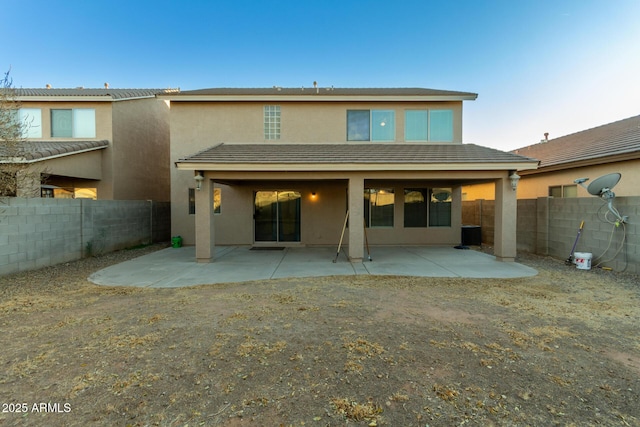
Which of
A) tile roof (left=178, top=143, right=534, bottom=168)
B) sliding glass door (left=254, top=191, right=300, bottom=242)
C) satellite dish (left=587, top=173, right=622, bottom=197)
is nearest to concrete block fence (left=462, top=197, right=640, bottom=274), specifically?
satellite dish (left=587, top=173, right=622, bottom=197)

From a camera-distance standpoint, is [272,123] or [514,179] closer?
[514,179]

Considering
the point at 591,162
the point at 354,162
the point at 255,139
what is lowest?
the point at 354,162

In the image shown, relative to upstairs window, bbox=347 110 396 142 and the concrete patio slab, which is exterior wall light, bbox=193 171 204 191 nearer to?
the concrete patio slab

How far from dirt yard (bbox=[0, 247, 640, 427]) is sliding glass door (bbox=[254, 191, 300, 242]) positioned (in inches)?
261

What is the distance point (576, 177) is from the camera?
1098 centimetres

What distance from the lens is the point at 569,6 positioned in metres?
10.9

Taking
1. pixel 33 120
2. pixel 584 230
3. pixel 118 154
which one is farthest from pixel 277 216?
pixel 33 120

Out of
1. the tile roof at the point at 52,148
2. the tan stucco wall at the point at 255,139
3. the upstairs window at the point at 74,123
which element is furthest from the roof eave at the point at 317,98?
the upstairs window at the point at 74,123

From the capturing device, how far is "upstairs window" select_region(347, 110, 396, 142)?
11773 mm

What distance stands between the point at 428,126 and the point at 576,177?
224 inches

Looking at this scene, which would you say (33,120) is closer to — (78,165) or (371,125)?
(78,165)

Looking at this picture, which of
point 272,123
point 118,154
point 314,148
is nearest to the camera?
point 314,148

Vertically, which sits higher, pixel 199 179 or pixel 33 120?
pixel 33 120

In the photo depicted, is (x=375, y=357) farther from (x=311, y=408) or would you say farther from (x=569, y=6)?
(x=569, y=6)
